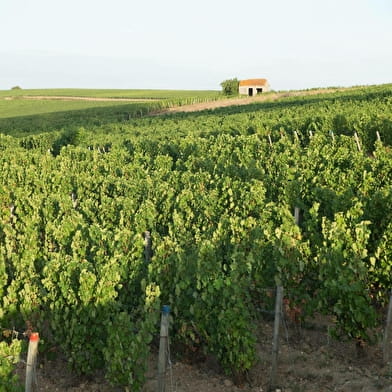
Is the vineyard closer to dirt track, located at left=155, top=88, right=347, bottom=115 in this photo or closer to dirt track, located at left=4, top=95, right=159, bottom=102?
dirt track, located at left=155, top=88, right=347, bottom=115

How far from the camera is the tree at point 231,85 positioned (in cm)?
9356

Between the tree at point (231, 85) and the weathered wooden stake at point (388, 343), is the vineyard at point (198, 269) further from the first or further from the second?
the tree at point (231, 85)

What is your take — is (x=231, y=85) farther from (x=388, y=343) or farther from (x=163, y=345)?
(x=163, y=345)

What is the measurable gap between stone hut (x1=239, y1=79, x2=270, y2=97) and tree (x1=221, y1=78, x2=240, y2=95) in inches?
56.5

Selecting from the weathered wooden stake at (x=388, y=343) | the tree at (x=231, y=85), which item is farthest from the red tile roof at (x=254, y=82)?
the weathered wooden stake at (x=388, y=343)

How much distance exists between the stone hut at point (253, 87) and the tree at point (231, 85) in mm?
1436

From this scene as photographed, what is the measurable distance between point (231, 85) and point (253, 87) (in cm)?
460

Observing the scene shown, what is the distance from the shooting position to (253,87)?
91.0 meters

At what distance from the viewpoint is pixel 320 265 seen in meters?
8.74

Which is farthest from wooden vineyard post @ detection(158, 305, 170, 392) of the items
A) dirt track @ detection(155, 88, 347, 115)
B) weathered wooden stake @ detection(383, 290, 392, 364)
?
dirt track @ detection(155, 88, 347, 115)

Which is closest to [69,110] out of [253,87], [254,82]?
[253,87]

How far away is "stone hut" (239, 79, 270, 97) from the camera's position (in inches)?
3575

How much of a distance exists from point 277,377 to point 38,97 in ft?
409

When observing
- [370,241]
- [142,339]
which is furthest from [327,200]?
[142,339]
